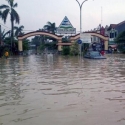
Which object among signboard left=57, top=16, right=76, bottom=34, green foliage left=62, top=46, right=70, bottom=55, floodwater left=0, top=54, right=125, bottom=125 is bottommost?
floodwater left=0, top=54, right=125, bottom=125

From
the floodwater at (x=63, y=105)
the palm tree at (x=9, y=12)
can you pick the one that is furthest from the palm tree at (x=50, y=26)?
the floodwater at (x=63, y=105)

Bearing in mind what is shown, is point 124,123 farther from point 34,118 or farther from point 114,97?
point 114,97

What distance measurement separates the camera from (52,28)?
277 ft

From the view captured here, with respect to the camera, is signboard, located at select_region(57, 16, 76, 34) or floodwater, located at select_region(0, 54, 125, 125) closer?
floodwater, located at select_region(0, 54, 125, 125)

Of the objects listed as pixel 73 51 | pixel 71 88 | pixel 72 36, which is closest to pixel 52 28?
pixel 72 36

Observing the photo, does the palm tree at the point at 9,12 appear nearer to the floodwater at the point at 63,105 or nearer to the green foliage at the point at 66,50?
the green foliage at the point at 66,50

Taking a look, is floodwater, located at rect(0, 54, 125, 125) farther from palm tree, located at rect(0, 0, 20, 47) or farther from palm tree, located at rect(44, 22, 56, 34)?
palm tree, located at rect(44, 22, 56, 34)

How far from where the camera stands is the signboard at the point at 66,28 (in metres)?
51.5

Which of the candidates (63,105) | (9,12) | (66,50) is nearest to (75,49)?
(66,50)

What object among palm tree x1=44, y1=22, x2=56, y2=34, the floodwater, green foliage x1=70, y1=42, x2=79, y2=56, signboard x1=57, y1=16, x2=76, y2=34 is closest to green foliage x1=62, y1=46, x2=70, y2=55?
signboard x1=57, y1=16, x2=76, y2=34

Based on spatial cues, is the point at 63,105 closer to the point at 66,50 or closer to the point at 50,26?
the point at 66,50

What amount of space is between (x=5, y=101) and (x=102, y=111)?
126 inches

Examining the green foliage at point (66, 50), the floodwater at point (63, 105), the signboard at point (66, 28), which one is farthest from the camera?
the green foliage at point (66, 50)

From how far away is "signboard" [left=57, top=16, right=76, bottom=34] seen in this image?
51.5 metres
